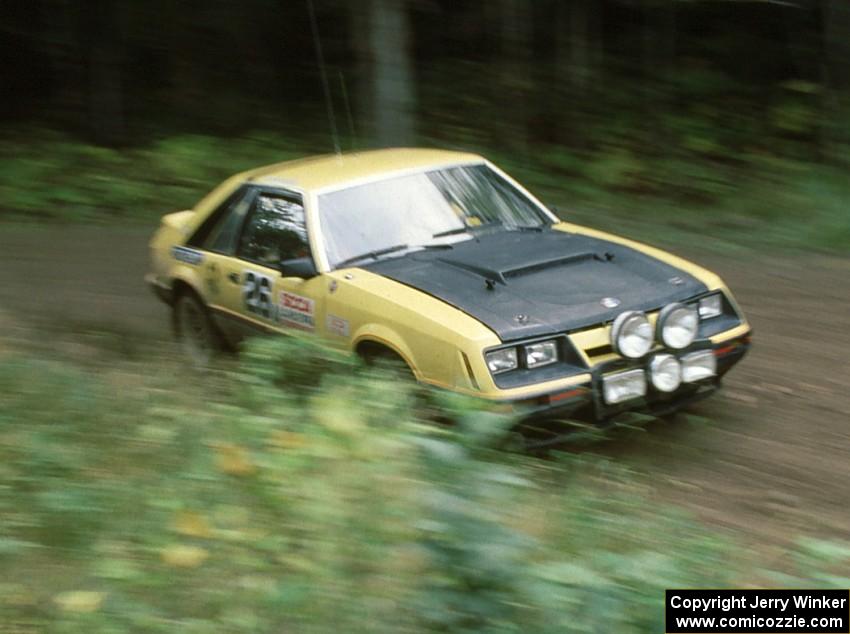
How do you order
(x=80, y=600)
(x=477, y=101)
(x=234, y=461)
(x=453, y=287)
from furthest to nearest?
(x=477, y=101) < (x=453, y=287) < (x=234, y=461) < (x=80, y=600)

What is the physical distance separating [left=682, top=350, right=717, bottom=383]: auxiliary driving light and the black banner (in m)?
2.33

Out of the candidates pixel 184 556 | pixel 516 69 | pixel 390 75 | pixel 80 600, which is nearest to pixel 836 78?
pixel 516 69

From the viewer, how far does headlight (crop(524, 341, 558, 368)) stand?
5.68 m

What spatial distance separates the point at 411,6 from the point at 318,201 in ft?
35.5

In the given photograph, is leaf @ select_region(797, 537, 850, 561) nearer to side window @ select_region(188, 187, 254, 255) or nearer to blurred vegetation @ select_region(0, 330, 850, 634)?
blurred vegetation @ select_region(0, 330, 850, 634)

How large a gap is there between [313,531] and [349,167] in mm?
4059

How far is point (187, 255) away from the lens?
7766mm

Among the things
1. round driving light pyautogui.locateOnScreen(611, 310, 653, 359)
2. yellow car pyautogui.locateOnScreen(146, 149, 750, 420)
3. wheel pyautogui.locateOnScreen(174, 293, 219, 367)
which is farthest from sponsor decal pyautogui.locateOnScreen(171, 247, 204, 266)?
round driving light pyautogui.locateOnScreen(611, 310, 653, 359)

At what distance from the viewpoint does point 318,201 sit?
6.84m

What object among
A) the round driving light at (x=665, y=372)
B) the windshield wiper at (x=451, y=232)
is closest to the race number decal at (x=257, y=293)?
the windshield wiper at (x=451, y=232)

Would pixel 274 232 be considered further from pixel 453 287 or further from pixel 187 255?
pixel 453 287

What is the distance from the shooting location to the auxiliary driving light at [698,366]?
5965mm

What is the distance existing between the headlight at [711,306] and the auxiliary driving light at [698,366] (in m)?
0.32

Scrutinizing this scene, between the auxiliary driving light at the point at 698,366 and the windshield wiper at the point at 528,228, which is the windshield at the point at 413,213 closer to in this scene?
the windshield wiper at the point at 528,228
